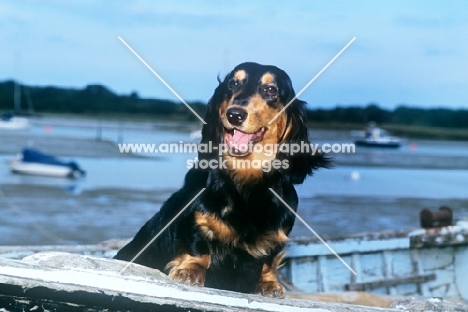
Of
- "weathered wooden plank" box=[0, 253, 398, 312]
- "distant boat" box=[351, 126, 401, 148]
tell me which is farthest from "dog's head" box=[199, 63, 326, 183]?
"distant boat" box=[351, 126, 401, 148]

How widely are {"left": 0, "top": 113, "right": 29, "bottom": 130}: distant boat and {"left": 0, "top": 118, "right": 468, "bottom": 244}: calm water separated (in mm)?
18772

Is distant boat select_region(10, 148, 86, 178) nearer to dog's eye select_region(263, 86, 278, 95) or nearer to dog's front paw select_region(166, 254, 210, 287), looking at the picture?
dog's front paw select_region(166, 254, 210, 287)

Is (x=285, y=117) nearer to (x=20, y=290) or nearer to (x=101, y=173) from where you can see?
(x=20, y=290)

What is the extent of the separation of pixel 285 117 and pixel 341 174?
25584 millimetres

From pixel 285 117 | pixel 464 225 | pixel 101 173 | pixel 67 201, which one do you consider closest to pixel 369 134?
pixel 101 173

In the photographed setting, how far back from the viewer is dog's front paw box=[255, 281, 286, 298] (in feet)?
13.5

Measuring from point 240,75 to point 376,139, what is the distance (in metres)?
44.4

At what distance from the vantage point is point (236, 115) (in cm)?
375

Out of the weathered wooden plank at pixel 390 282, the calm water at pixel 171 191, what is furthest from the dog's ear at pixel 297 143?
the calm water at pixel 171 191

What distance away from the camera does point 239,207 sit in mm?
3996

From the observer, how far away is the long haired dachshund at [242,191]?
3936 mm

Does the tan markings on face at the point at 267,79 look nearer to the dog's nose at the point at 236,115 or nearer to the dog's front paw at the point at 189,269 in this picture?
the dog's nose at the point at 236,115

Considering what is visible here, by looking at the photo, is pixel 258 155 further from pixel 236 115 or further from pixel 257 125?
pixel 236 115

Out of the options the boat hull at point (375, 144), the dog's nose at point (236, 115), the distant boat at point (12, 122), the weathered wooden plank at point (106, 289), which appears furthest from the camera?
the distant boat at point (12, 122)
